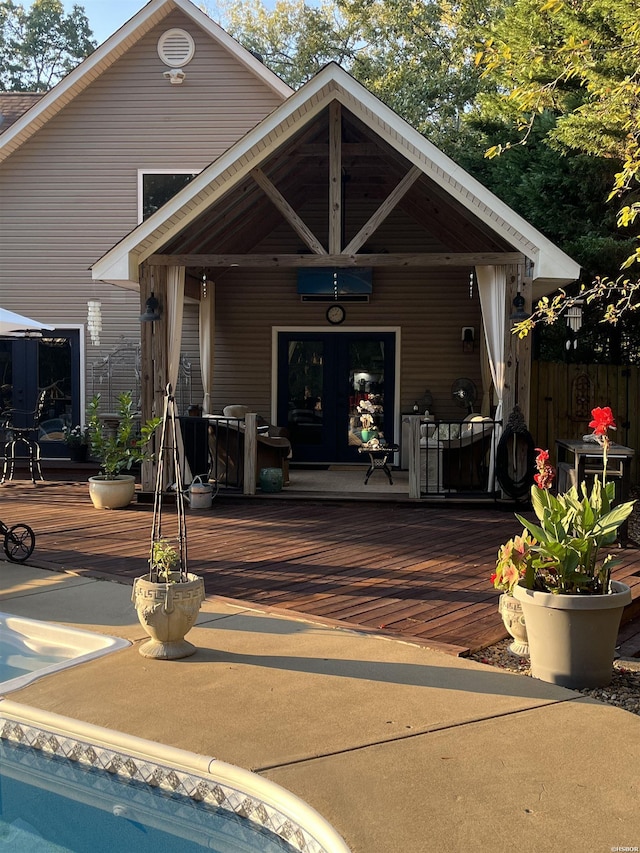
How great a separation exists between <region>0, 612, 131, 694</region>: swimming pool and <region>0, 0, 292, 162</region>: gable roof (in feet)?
34.0

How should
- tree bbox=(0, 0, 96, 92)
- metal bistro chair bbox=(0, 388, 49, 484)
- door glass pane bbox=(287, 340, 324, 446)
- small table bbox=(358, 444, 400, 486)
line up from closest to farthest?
small table bbox=(358, 444, 400, 486)
metal bistro chair bbox=(0, 388, 49, 484)
door glass pane bbox=(287, 340, 324, 446)
tree bbox=(0, 0, 96, 92)

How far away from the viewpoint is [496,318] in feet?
33.3

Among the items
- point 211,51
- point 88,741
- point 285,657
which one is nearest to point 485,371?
point 211,51

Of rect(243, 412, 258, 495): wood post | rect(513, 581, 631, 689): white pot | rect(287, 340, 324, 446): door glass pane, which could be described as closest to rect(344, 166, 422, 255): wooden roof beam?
rect(243, 412, 258, 495): wood post

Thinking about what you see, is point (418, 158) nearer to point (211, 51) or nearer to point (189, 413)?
point (189, 413)

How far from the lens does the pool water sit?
325 centimetres

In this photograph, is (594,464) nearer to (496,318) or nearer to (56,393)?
(496,318)

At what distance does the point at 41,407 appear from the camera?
1446cm

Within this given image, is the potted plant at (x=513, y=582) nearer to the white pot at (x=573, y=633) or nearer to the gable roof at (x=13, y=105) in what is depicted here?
the white pot at (x=573, y=633)

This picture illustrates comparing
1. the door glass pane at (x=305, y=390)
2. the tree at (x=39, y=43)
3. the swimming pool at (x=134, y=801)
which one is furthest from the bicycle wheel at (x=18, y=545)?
the tree at (x=39, y=43)

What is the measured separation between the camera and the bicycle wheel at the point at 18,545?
23.4 feet

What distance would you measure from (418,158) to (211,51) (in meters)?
6.03

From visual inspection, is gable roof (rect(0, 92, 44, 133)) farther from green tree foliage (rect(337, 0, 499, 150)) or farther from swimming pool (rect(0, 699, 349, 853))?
swimming pool (rect(0, 699, 349, 853))

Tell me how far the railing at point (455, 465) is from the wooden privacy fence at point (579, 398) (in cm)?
195
